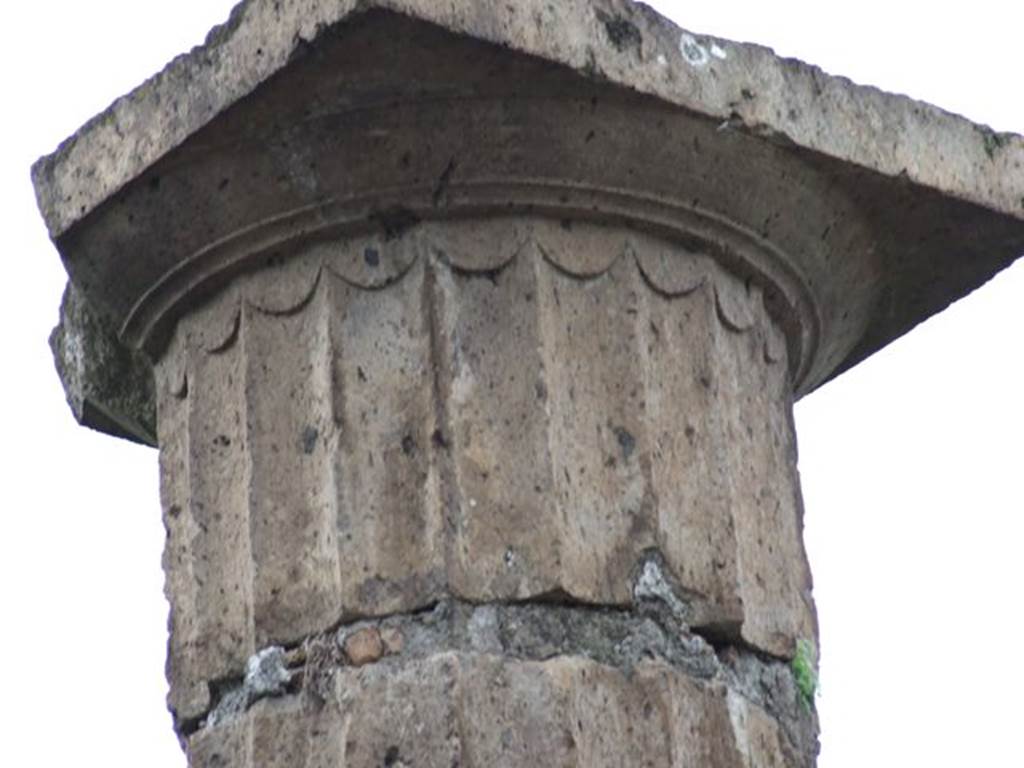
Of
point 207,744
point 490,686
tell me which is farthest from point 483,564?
point 207,744

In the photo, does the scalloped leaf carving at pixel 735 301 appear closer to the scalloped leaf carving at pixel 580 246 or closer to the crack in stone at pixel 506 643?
the scalloped leaf carving at pixel 580 246

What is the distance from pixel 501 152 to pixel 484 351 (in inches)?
10.5

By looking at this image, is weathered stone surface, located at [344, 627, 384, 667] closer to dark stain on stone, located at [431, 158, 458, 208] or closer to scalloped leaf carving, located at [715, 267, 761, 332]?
dark stain on stone, located at [431, 158, 458, 208]

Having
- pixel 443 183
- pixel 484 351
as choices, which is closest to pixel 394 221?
pixel 443 183

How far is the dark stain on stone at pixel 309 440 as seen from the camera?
411 cm

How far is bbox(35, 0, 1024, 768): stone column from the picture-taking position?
3930 mm

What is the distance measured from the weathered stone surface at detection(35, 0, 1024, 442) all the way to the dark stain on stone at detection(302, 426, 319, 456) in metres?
0.27

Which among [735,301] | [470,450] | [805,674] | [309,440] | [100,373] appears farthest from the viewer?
[100,373]

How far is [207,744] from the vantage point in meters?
4.08

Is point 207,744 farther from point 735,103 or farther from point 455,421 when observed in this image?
point 735,103

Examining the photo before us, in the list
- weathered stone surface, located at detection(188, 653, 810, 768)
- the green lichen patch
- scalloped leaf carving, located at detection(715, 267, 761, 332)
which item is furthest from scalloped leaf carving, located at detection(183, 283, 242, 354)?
the green lichen patch

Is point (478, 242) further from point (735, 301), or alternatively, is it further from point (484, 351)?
point (735, 301)

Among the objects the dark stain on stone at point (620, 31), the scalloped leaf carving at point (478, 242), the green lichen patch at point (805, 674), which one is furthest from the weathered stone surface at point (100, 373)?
the green lichen patch at point (805, 674)

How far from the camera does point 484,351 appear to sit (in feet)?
13.4
